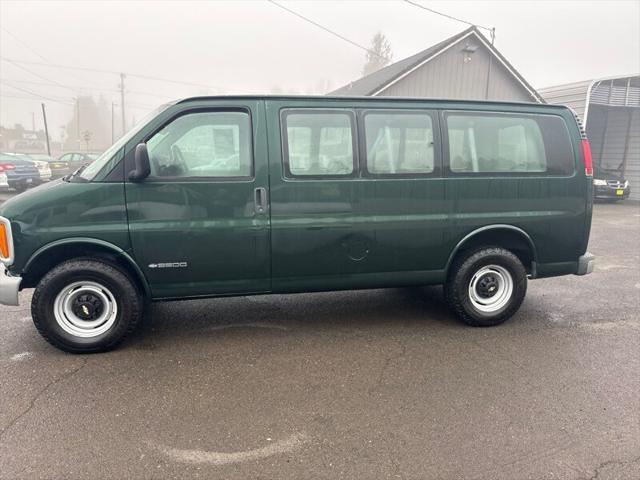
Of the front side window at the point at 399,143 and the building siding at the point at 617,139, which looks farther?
the building siding at the point at 617,139

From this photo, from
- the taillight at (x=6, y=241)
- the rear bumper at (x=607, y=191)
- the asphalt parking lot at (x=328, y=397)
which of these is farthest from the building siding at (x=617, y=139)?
the taillight at (x=6, y=241)

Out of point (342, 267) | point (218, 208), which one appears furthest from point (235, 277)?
point (342, 267)

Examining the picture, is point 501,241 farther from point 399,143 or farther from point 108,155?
point 108,155

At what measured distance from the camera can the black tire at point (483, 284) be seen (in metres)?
4.35

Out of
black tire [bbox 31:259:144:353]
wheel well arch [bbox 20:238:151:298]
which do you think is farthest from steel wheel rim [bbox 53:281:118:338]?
wheel well arch [bbox 20:238:151:298]

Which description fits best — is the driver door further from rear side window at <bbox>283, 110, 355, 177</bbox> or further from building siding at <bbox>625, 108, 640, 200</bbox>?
building siding at <bbox>625, 108, 640, 200</bbox>

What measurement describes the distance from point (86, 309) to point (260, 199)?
1695 mm

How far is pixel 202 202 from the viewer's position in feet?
12.2

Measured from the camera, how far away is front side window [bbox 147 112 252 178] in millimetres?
3688

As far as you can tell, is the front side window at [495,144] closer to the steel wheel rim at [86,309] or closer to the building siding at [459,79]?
the steel wheel rim at [86,309]

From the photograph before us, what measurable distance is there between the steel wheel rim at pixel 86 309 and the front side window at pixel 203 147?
1.08 metres

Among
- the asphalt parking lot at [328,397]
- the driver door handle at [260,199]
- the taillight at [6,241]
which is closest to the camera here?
the asphalt parking lot at [328,397]

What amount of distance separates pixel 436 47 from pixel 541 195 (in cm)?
1445

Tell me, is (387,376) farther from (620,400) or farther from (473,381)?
(620,400)
